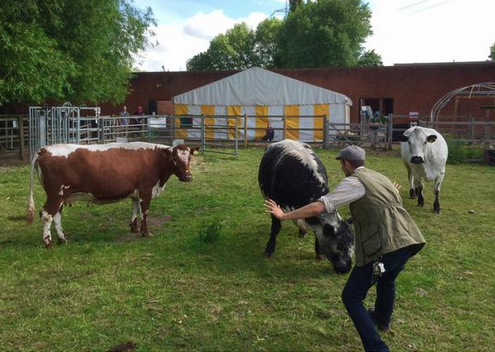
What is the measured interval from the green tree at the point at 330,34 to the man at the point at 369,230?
37.9 metres

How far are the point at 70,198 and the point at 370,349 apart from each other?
447cm

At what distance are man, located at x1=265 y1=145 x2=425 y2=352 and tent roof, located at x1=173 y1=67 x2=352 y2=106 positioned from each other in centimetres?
1968

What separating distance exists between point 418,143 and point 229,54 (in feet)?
169

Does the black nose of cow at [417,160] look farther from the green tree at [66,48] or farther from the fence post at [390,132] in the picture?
the fence post at [390,132]

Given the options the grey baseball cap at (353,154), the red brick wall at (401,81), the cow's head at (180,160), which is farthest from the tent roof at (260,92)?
the grey baseball cap at (353,154)

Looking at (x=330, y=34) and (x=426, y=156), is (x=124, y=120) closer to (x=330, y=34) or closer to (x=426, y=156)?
(x=426, y=156)

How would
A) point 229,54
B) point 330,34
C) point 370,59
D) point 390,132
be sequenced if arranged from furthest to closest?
point 229,54 → point 370,59 → point 330,34 → point 390,132

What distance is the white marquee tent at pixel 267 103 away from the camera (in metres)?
22.7

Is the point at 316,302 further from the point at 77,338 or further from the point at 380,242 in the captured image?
the point at 77,338

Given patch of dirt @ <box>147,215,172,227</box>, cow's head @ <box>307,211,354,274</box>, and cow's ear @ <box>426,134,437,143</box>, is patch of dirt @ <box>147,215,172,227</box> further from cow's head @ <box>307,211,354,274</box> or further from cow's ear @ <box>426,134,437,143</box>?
cow's ear @ <box>426,134,437,143</box>

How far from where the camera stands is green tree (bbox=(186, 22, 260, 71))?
58.1m

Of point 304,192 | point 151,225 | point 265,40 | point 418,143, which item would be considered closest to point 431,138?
point 418,143

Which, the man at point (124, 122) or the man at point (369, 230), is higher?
the man at point (124, 122)

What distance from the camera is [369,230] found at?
11.7 ft
